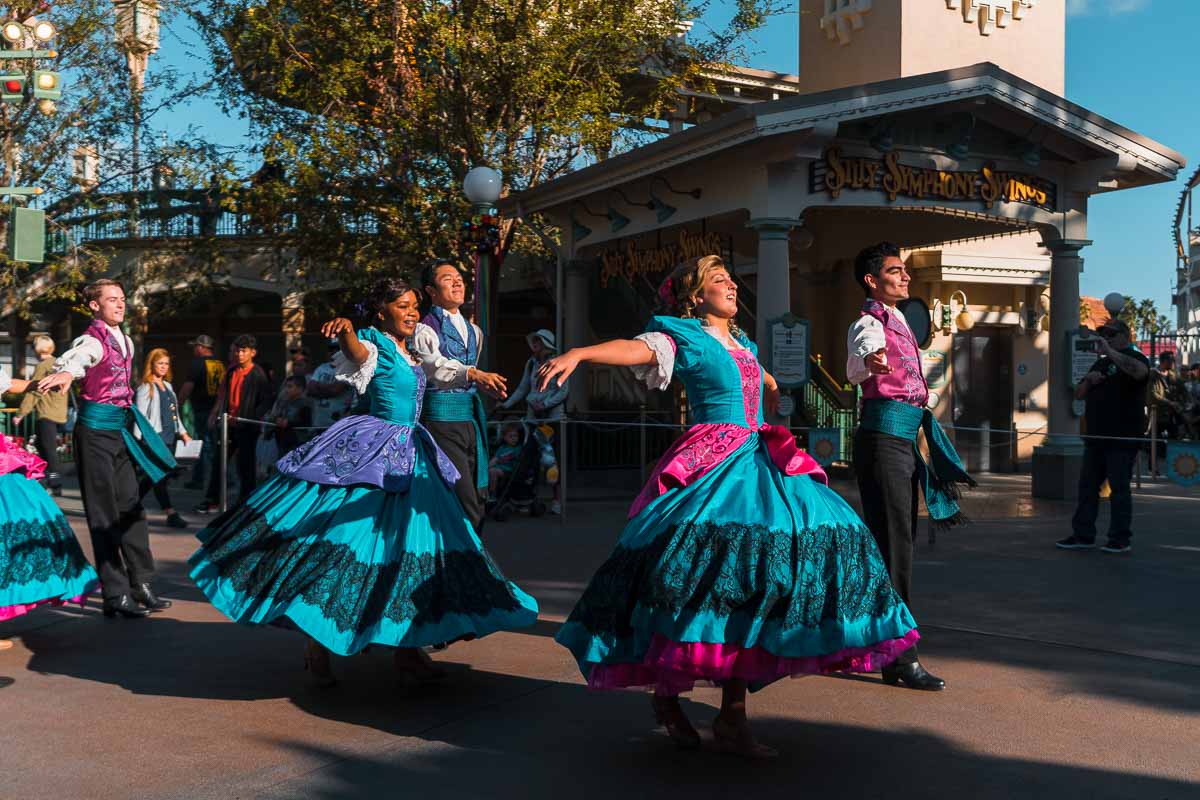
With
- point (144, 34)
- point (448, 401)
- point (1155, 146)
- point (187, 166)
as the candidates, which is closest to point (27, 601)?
point (448, 401)

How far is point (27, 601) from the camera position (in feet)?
19.7

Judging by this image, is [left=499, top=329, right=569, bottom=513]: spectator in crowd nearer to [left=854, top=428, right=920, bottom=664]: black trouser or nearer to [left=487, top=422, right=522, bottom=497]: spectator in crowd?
[left=487, top=422, right=522, bottom=497]: spectator in crowd

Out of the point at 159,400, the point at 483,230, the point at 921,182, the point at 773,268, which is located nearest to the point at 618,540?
the point at 483,230

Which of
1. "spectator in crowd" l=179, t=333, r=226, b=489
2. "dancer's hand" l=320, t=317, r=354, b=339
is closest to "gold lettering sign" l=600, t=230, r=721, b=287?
"spectator in crowd" l=179, t=333, r=226, b=489

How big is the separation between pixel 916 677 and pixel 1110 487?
496 cm

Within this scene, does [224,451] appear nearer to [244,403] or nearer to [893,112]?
[244,403]

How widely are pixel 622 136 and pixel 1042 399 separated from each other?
26.1 ft

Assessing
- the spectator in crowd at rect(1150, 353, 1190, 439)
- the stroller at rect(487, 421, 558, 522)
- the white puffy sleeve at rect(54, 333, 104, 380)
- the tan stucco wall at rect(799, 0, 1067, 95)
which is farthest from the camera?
the spectator in crowd at rect(1150, 353, 1190, 439)

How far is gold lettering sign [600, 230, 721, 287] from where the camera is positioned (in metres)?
14.7

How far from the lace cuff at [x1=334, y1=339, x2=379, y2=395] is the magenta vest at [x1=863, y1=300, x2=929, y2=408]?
2.25 m

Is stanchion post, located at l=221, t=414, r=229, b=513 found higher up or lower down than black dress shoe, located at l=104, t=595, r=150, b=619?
higher up

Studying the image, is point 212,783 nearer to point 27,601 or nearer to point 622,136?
point 27,601

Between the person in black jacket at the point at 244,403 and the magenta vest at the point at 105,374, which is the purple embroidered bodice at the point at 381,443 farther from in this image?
the person in black jacket at the point at 244,403
